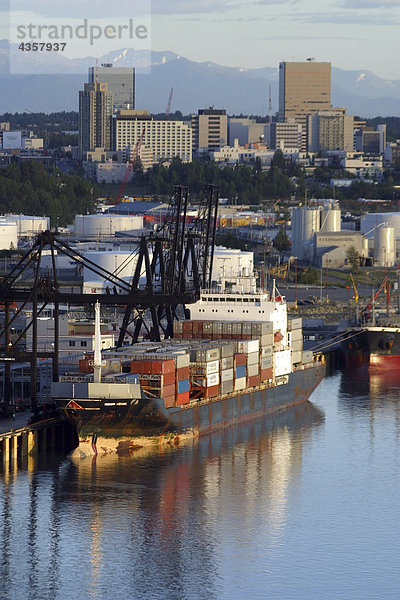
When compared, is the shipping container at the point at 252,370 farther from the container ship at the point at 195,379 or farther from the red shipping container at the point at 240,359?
the red shipping container at the point at 240,359

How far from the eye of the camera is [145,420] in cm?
4800

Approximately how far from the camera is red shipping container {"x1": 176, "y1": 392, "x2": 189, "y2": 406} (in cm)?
4919

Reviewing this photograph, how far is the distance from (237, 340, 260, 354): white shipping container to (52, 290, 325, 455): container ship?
0.03 meters

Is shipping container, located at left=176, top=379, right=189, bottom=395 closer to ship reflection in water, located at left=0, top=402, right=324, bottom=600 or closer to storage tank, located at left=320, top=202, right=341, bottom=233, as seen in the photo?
ship reflection in water, located at left=0, top=402, right=324, bottom=600

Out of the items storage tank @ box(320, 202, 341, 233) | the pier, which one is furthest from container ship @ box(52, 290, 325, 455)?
storage tank @ box(320, 202, 341, 233)

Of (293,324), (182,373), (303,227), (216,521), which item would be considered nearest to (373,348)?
(293,324)

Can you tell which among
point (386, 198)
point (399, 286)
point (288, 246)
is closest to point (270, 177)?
point (386, 198)

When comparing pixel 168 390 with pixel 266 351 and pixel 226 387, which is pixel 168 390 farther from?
pixel 266 351

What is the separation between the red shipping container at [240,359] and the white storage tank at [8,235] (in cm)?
6647

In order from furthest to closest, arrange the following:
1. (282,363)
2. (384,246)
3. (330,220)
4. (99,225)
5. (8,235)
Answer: (99,225) → (330,220) → (8,235) → (384,246) → (282,363)

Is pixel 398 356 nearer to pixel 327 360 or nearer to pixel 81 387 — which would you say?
pixel 327 360

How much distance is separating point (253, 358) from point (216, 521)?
1400 centimetres

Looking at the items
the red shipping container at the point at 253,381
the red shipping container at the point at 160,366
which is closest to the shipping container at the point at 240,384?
the red shipping container at the point at 253,381

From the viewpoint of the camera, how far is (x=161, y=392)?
48156 millimetres
